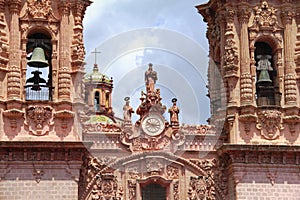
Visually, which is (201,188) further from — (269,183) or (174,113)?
(174,113)

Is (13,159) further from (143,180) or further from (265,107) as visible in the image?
(265,107)

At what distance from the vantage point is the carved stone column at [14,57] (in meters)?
27.8

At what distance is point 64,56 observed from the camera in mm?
28438

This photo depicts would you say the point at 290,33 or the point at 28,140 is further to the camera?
the point at 290,33

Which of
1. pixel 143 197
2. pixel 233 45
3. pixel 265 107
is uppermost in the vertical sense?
pixel 233 45

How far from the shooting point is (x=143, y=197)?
2828 centimetres

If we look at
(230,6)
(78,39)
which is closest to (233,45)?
(230,6)

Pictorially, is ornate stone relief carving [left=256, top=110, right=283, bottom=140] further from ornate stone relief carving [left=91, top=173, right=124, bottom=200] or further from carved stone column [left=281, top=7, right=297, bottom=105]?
ornate stone relief carving [left=91, top=173, right=124, bottom=200]

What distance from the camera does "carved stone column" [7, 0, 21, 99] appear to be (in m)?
27.8

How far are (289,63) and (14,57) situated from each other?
896 cm

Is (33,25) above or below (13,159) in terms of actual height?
above

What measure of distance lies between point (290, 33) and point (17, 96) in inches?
363

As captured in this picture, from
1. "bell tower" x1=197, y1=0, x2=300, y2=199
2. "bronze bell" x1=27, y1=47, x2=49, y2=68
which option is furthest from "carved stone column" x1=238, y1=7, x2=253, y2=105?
"bronze bell" x1=27, y1=47, x2=49, y2=68

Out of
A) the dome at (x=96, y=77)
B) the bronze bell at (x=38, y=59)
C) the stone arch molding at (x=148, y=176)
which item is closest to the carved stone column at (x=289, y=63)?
the stone arch molding at (x=148, y=176)
